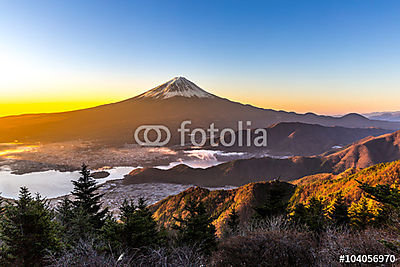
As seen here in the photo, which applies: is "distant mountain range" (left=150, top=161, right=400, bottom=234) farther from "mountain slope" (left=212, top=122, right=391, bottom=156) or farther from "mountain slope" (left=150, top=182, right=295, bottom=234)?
"mountain slope" (left=212, top=122, right=391, bottom=156)

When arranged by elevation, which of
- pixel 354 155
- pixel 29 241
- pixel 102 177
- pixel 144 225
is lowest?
pixel 102 177

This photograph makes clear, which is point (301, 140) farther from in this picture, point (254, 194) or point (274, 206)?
point (274, 206)

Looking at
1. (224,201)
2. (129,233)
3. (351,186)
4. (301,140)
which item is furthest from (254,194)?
(301,140)

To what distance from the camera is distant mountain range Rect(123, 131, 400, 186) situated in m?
91.0

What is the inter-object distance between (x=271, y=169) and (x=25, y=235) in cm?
10019

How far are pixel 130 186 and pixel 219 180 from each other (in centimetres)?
3944

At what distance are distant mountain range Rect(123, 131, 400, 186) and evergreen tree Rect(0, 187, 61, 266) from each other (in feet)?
276

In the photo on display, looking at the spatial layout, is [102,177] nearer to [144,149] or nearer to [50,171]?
[50,171]

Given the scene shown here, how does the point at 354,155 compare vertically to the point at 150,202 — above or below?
above

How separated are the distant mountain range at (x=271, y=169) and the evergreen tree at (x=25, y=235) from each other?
84.1 m

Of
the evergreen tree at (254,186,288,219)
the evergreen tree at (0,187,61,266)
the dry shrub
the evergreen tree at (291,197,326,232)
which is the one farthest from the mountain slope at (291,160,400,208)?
the evergreen tree at (0,187,61,266)

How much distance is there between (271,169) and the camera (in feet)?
318

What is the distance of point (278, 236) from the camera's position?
8.28 m

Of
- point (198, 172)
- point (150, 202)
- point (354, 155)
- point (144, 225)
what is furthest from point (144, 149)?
point (144, 225)
